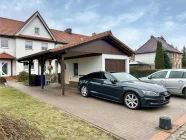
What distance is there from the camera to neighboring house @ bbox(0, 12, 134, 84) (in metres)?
11.1

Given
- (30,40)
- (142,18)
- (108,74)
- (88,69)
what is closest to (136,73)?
(142,18)

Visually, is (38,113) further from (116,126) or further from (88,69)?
(88,69)

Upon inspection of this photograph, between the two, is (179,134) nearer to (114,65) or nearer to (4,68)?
(114,65)

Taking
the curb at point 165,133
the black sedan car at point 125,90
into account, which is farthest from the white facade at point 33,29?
the curb at point 165,133

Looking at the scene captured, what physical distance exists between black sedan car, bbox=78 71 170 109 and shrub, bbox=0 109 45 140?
16.4 ft

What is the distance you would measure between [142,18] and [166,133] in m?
15.1

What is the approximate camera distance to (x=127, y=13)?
1611cm

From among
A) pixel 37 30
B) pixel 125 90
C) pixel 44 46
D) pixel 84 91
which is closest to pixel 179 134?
pixel 125 90

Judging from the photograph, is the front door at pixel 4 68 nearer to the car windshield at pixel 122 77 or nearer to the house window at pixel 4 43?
the house window at pixel 4 43

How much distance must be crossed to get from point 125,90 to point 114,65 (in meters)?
5.61

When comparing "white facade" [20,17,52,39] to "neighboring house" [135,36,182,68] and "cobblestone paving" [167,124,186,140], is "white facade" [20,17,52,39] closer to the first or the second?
"cobblestone paving" [167,124,186,140]

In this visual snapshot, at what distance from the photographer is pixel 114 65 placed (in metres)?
12.6

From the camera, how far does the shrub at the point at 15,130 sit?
212 cm

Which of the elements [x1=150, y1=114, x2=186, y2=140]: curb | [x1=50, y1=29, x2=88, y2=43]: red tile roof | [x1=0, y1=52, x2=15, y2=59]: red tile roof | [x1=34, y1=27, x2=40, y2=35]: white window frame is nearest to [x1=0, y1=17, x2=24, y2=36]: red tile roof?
[x1=34, y1=27, x2=40, y2=35]: white window frame
